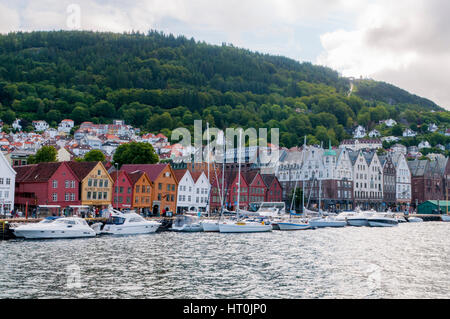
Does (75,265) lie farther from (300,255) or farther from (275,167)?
(275,167)

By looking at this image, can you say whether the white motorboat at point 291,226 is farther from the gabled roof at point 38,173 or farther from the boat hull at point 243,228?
the gabled roof at point 38,173

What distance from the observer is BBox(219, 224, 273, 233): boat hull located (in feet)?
205

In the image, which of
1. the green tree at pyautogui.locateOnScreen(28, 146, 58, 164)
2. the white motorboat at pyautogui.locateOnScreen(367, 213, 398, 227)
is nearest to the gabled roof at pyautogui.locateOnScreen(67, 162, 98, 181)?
the green tree at pyautogui.locateOnScreen(28, 146, 58, 164)

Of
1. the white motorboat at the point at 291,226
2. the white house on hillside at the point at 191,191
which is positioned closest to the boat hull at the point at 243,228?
the white motorboat at the point at 291,226

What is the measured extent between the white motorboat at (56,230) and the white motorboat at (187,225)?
13.7 m

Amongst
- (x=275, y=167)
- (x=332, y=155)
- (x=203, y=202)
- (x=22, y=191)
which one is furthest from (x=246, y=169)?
(x=22, y=191)

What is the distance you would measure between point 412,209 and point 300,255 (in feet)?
→ 343

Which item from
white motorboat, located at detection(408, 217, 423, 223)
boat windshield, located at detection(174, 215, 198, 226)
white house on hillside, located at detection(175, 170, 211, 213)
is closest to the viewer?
boat windshield, located at detection(174, 215, 198, 226)

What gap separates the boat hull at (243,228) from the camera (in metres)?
62.5

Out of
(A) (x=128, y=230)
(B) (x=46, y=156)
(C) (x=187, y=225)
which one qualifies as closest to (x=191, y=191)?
(C) (x=187, y=225)

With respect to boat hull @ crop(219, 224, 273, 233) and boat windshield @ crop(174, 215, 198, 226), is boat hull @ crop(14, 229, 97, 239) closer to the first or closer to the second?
boat windshield @ crop(174, 215, 198, 226)

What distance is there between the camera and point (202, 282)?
28672 millimetres

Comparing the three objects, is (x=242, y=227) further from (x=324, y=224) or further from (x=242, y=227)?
(x=324, y=224)

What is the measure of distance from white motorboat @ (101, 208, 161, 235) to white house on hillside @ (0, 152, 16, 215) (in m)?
17.4
